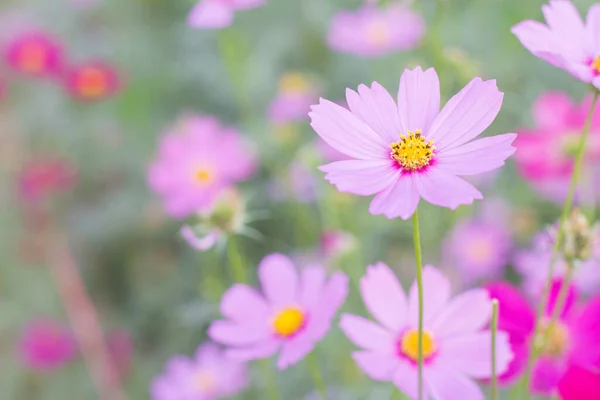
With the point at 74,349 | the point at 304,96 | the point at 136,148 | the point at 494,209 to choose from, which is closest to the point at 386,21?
the point at 304,96

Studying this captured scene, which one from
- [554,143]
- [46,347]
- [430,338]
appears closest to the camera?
[430,338]

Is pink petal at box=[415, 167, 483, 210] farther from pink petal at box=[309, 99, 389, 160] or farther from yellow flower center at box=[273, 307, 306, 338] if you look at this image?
yellow flower center at box=[273, 307, 306, 338]

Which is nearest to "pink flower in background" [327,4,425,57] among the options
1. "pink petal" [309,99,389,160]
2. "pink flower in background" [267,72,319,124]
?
"pink flower in background" [267,72,319,124]

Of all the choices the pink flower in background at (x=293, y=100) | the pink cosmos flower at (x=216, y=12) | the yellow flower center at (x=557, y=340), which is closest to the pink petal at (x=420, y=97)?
the yellow flower center at (x=557, y=340)

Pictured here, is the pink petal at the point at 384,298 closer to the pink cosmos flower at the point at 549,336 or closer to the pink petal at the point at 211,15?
the pink cosmos flower at the point at 549,336

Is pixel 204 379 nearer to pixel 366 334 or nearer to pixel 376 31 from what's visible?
pixel 366 334

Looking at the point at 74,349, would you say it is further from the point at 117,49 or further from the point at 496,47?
the point at 496,47

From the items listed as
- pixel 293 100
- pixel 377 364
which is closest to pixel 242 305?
pixel 377 364
